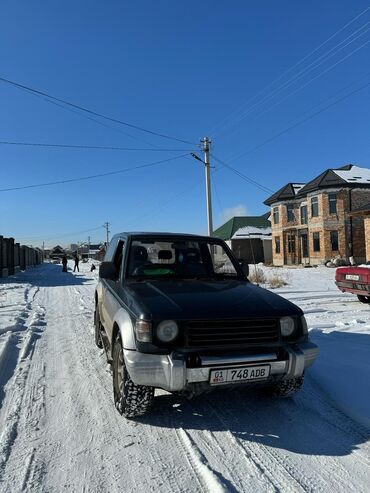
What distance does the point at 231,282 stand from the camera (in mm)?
4543

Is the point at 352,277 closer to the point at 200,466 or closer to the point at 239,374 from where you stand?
the point at 239,374

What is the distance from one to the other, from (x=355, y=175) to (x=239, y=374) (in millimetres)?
35271

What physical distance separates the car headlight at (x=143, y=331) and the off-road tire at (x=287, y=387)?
1415mm

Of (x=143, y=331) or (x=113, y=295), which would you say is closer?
(x=143, y=331)

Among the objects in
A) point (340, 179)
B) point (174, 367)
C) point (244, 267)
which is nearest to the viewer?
point (174, 367)

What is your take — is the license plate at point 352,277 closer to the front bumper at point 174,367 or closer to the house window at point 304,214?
the front bumper at point 174,367

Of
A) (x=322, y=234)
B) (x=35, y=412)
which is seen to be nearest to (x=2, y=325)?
(x=35, y=412)

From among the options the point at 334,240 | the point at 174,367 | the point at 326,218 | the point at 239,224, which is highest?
the point at 239,224

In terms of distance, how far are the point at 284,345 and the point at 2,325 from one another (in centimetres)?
642

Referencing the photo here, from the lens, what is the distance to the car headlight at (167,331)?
10.6 ft

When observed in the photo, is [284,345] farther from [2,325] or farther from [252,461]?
[2,325]

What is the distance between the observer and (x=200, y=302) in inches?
Answer: 138

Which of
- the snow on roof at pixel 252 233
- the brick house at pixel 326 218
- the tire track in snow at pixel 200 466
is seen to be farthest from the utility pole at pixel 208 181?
the snow on roof at pixel 252 233

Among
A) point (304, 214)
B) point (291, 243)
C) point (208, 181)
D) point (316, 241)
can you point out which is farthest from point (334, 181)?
point (208, 181)
